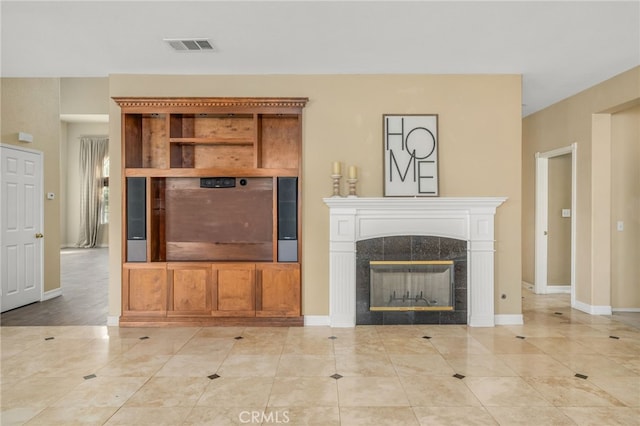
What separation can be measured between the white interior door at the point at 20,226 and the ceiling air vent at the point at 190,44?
10.6ft

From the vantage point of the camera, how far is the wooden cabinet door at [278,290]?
4453 mm

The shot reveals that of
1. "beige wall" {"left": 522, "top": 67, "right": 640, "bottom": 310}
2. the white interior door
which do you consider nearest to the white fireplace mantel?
"beige wall" {"left": 522, "top": 67, "right": 640, "bottom": 310}

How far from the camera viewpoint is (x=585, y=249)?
5.18 metres

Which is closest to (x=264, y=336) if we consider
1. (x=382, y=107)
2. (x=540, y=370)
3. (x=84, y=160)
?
(x=540, y=370)

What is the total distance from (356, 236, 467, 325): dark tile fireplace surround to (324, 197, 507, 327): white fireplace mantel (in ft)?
0.19

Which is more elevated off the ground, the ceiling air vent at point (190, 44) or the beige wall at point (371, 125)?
the ceiling air vent at point (190, 44)

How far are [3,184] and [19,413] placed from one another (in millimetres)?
3861

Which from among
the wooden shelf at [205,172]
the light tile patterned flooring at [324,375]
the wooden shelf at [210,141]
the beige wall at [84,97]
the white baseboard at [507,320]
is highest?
the beige wall at [84,97]

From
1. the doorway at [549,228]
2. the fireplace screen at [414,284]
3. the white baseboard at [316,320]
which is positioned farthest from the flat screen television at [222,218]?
the doorway at [549,228]

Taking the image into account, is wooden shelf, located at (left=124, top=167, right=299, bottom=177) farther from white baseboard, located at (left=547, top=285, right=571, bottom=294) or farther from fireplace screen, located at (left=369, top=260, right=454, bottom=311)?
white baseboard, located at (left=547, top=285, right=571, bottom=294)

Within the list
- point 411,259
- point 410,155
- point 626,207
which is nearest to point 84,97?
point 410,155

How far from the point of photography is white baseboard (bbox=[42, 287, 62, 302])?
5799mm

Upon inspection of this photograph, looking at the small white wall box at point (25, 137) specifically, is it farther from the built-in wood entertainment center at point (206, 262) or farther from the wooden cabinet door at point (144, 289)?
the wooden cabinet door at point (144, 289)

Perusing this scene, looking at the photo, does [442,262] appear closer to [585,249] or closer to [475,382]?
[475,382]
